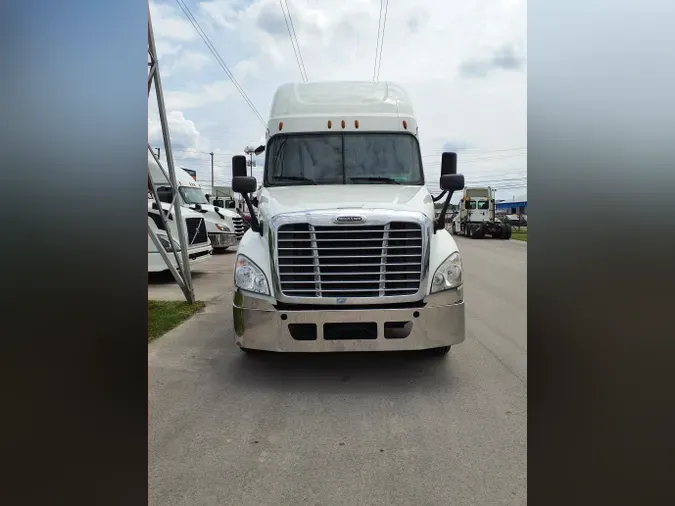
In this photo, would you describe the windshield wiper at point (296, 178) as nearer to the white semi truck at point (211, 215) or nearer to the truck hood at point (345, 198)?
the truck hood at point (345, 198)

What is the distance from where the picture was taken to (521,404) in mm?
3723

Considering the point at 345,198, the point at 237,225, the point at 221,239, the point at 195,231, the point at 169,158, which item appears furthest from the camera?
the point at 237,225

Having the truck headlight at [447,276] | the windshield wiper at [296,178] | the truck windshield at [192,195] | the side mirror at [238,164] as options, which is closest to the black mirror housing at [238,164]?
the side mirror at [238,164]

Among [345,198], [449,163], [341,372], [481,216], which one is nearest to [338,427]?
[341,372]

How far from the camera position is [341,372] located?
4637mm

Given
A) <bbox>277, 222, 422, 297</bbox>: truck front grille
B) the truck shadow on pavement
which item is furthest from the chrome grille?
<bbox>277, 222, 422, 297</bbox>: truck front grille

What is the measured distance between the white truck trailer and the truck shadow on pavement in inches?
999

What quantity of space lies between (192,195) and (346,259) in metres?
12.9

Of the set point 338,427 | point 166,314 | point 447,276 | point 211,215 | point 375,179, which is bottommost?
point 338,427

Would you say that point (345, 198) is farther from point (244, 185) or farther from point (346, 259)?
point (244, 185)

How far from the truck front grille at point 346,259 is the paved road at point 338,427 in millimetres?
902
